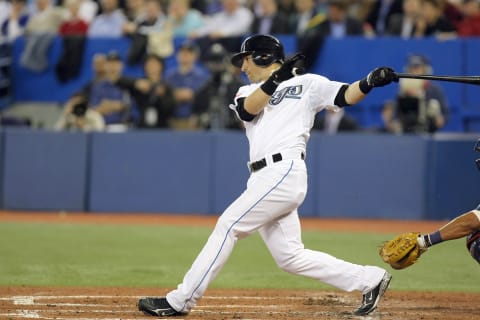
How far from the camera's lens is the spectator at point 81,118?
Answer: 1272 centimetres

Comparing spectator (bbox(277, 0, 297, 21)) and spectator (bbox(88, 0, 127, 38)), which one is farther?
spectator (bbox(88, 0, 127, 38))

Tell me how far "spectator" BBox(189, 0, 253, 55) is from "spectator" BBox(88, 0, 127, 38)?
1.40m

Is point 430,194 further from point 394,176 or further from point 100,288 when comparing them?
point 100,288

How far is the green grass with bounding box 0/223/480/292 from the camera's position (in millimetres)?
7426

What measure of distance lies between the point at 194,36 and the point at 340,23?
2165 mm

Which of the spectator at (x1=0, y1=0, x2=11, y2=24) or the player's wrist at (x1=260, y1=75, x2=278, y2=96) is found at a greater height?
the spectator at (x1=0, y1=0, x2=11, y2=24)

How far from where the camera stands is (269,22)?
13641 mm

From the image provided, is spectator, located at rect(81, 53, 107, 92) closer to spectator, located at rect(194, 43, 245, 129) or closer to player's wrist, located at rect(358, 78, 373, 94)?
spectator, located at rect(194, 43, 245, 129)

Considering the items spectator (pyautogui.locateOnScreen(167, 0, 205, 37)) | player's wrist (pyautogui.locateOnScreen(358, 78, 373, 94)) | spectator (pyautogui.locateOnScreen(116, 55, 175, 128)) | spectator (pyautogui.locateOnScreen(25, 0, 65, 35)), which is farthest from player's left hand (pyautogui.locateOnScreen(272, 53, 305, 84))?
spectator (pyautogui.locateOnScreen(25, 0, 65, 35))

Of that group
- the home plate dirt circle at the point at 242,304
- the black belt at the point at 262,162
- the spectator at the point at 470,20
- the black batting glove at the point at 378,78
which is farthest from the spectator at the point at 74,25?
the black batting glove at the point at 378,78

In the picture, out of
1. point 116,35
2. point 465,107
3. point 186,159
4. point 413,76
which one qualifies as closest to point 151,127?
point 186,159

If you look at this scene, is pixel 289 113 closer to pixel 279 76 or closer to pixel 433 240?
pixel 279 76

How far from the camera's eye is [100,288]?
22.7ft

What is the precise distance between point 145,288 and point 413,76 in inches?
106
